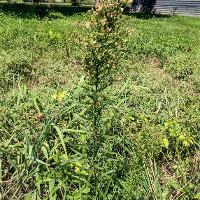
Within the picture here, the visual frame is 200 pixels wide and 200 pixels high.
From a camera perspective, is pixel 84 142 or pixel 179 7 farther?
pixel 179 7

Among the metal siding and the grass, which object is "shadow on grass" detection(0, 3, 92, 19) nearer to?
the grass

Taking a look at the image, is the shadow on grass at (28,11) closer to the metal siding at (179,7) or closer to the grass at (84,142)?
the grass at (84,142)

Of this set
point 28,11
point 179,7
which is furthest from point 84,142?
point 179,7

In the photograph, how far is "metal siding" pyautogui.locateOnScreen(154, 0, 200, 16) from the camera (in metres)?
31.2

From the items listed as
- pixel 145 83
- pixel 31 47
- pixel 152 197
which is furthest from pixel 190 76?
pixel 152 197

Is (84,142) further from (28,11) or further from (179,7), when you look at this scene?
(179,7)

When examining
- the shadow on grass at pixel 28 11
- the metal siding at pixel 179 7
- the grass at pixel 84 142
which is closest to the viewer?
the grass at pixel 84 142

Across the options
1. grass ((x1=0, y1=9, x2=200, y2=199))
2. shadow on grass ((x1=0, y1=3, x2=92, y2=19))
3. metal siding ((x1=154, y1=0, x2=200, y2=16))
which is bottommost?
metal siding ((x1=154, y1=0, x2=200, y2=16))

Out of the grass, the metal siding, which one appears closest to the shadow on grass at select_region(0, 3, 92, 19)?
the grass

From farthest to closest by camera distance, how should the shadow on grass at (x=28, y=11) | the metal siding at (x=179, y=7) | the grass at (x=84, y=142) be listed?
1. the metal siding at (x=179, y=7)
2. the shadow on grass at (x=28, y=11)
3. the grass at (x=84, y=142)

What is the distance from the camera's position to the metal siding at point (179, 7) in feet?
102

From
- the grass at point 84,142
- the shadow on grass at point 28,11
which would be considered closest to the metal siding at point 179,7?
the shadow on grass at point 28,11

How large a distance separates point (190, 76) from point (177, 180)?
176 inches

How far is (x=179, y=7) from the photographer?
3244 cm
